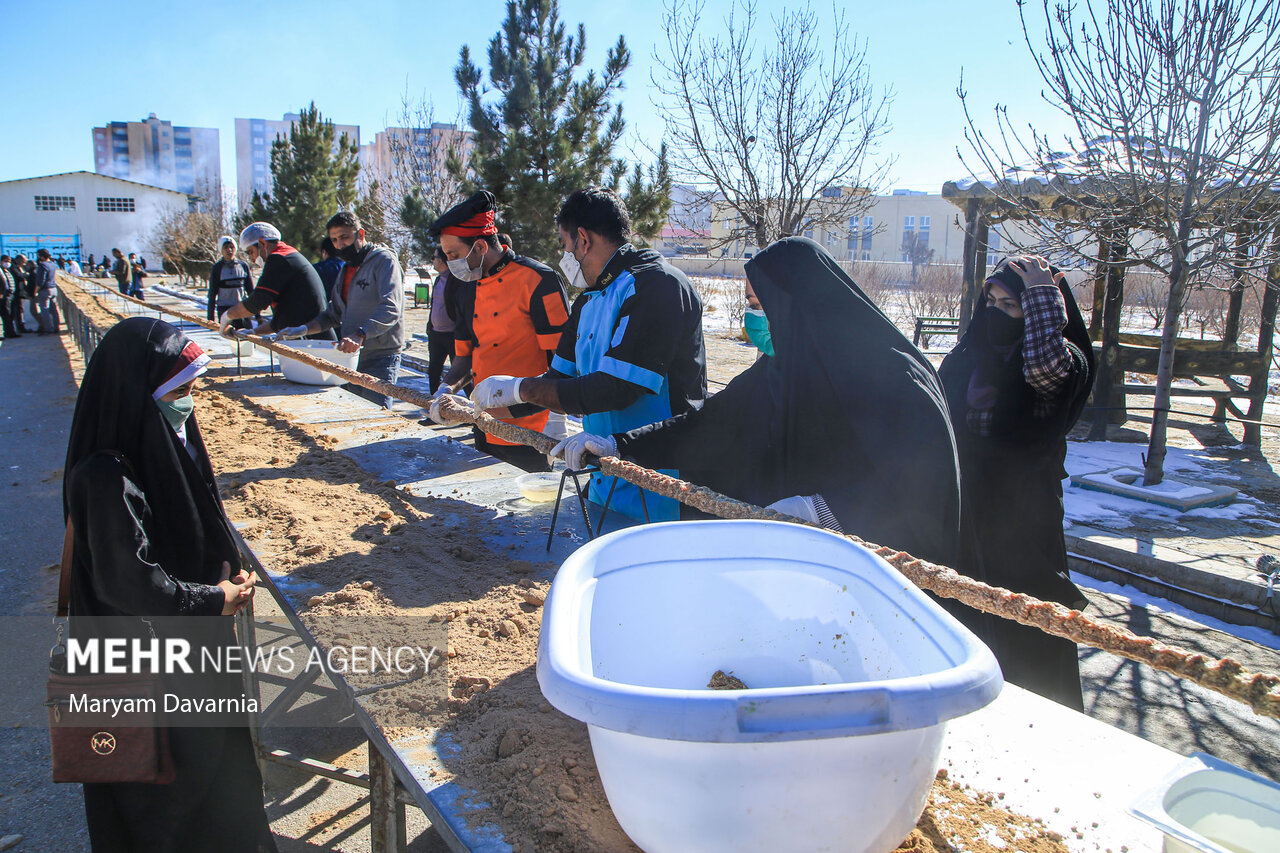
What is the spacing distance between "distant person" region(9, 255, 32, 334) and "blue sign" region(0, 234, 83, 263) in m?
25.4

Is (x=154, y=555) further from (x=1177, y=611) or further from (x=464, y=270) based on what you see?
(x=1177, y=611)

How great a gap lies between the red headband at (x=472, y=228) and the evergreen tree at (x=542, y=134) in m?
7.67

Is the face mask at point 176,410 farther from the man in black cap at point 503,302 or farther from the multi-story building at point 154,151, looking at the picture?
the multi-story building at point 154,151

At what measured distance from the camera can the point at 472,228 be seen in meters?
3.69

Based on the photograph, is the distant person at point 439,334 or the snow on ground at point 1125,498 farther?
the distant person at point 439,334

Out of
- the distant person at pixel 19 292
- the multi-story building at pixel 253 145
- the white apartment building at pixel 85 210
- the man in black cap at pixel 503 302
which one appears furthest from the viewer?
the multi-story building at pixel 253 145

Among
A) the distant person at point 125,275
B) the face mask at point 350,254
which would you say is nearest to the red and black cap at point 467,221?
the face mask at point 350,254

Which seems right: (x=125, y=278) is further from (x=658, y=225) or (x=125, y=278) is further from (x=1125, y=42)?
(x=1125, y=42)

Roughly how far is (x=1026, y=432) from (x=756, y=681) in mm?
1905

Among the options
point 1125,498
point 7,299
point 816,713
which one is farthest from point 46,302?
point 816,713

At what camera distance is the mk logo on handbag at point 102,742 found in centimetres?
170

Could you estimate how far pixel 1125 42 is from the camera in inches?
216

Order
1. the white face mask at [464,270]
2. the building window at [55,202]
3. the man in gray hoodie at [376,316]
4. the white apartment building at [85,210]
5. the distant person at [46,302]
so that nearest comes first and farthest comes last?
the white face mask at [464,270], the man in gray hoodie at [376,316], the distant person at [46,302], the white apartment building at [85,210], the building window at [55,202]

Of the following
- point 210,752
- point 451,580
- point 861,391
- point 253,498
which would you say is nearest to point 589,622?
point 861,391
